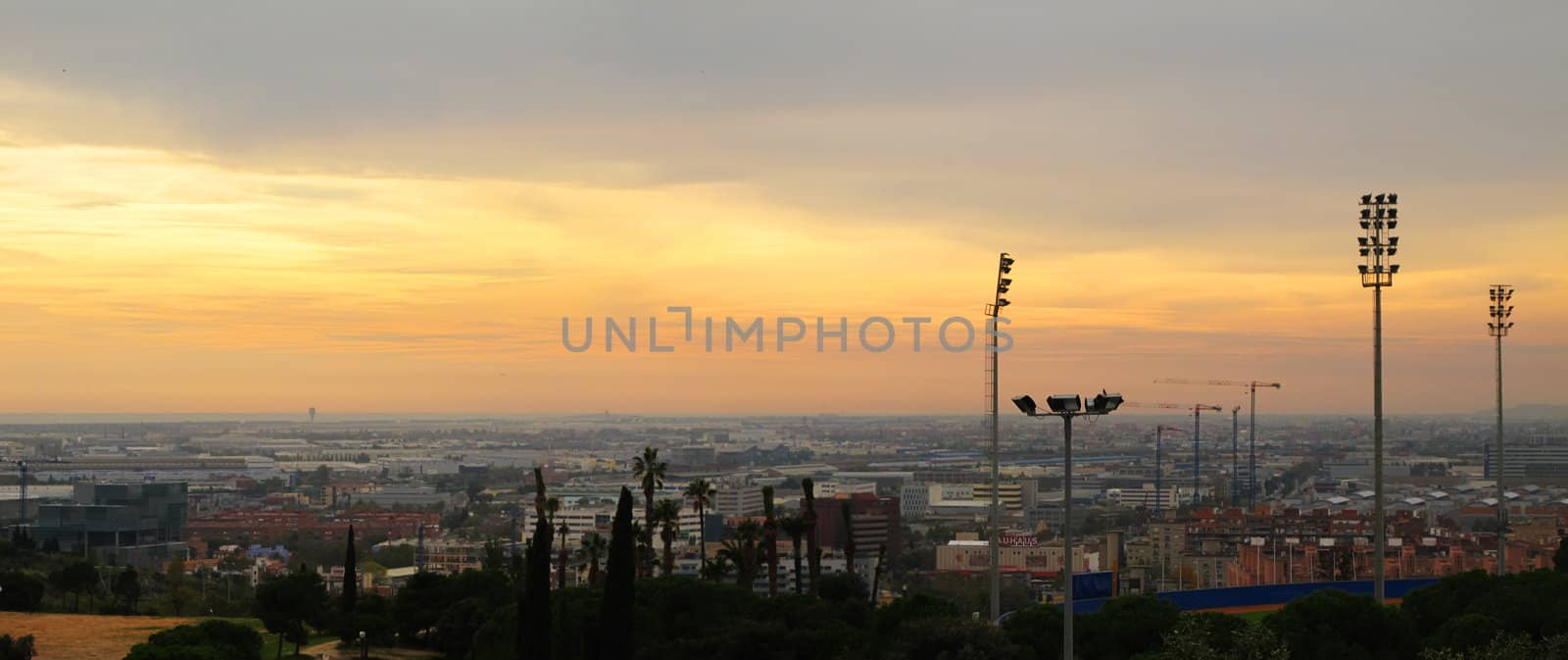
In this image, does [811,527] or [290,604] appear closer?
[290,604]

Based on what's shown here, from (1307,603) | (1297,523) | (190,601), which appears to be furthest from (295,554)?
(1307,603)

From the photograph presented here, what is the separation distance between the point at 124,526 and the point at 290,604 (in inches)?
3735

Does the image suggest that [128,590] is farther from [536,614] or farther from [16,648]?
[536,614]

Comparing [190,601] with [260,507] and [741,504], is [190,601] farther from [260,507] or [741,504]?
[260,507]

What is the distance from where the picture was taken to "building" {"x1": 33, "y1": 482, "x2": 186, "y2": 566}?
118 metres


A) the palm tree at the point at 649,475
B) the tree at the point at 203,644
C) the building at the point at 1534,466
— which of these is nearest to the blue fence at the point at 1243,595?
the palm tree at the point at 649,475

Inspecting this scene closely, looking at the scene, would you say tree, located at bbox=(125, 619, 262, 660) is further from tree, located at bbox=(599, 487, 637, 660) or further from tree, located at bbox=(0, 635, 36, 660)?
tree, located at bbox=(599, 487, 637, 660)

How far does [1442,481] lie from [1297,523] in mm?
91476

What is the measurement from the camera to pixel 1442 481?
638ft

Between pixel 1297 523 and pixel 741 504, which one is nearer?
pixel 1297 523

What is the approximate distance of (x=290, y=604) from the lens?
1845 inches

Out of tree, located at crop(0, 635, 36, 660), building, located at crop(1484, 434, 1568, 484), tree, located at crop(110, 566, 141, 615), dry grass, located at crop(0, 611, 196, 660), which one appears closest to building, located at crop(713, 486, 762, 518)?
building, located at crop(1484, 434, 1568, 484)

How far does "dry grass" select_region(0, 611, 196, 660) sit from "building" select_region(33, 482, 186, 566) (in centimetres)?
6046

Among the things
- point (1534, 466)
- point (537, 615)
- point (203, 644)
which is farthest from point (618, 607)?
point (1534, 466)
